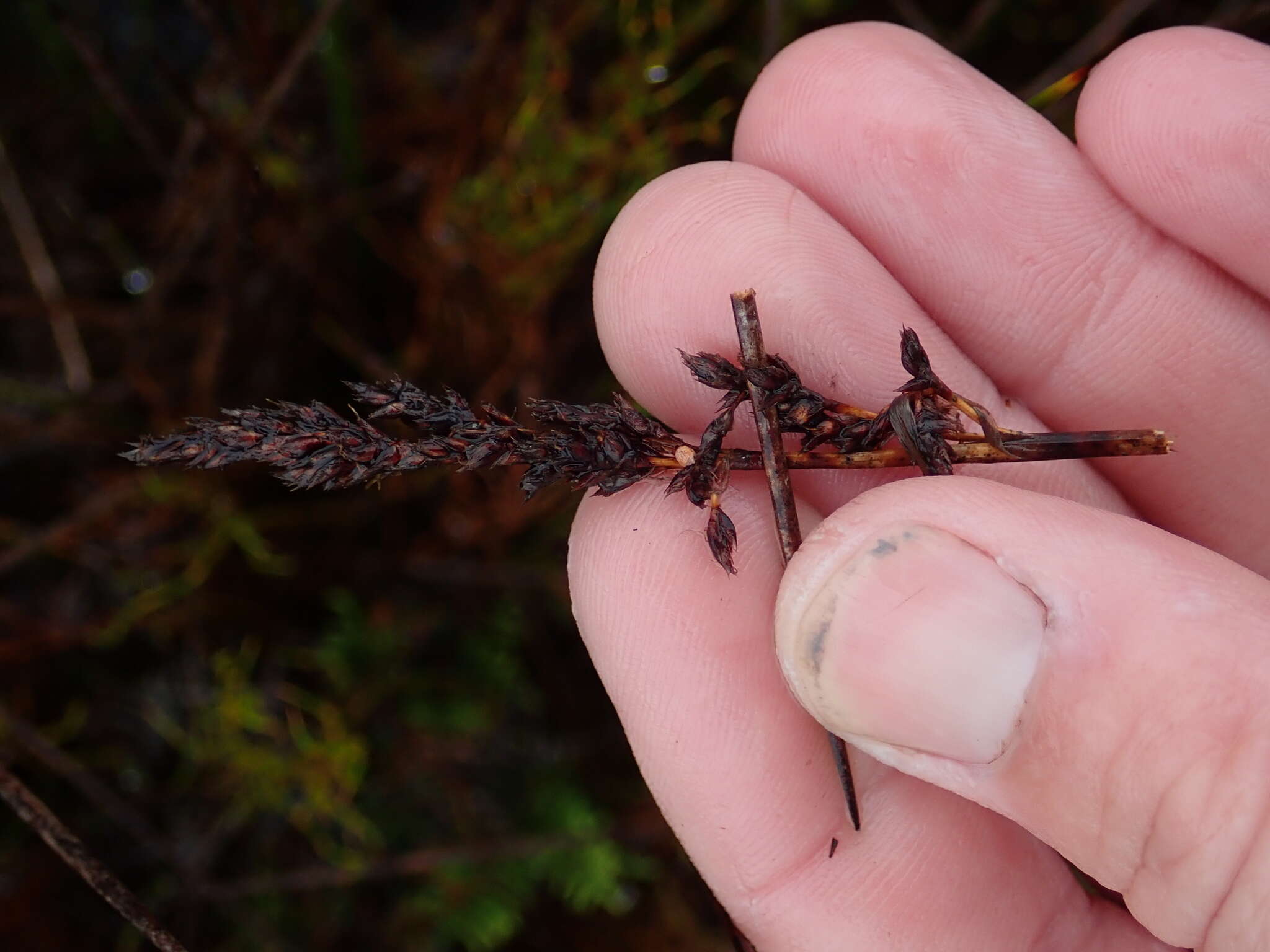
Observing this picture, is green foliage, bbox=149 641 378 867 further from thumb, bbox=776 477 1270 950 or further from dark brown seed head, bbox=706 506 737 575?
thumb, bbox=776 477 1270 950

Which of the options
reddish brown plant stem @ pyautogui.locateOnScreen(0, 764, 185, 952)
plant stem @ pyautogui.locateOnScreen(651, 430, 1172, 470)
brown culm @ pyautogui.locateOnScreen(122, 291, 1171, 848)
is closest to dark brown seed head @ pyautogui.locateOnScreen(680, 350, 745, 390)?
brown culm @ pyautogui.locateOnScreen(122, 291, 1171, 848)

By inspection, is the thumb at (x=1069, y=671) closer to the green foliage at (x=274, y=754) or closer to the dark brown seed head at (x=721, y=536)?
the dark brown seed head at (x=721, y=536)

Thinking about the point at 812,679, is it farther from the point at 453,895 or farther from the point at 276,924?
the point at 276,924

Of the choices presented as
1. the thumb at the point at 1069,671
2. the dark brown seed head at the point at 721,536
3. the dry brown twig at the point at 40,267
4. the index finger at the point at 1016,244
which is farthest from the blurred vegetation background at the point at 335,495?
the thumb at the point at 1069,671

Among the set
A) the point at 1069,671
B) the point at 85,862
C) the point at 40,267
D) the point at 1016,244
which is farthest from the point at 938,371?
the point at 40,267

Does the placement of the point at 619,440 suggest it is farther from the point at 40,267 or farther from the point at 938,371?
the point at 40,267
